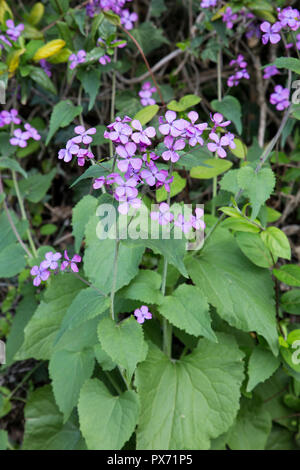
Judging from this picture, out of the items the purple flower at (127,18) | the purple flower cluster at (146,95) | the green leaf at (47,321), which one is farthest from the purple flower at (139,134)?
the purple flower at (127,18)

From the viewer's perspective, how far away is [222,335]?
5.27 feet

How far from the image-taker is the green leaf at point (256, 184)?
1.37 meters

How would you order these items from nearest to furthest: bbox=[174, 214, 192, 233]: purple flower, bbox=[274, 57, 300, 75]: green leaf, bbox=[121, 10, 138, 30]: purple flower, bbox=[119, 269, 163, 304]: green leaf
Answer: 1. bbox=[174, 214, 192, 233]: purple flower
2. bbox=[274, 57, 300, 75]: green leaf
3. bbox=[119, 269, 163, 304]: green leaf
4. bbox=[121, 10, 138, 30]: purple flower

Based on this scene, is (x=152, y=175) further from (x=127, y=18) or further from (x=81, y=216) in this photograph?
(x=127, y=18)

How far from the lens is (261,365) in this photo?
4.96 ft

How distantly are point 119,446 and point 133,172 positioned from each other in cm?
87

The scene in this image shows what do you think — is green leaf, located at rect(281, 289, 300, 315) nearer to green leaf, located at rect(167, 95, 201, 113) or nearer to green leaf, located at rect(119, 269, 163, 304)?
green leaf, located at rect(119, 269, 163, 304)

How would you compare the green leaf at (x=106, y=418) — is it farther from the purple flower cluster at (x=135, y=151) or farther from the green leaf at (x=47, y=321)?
the purple flower cluster at (x=135, y=151)

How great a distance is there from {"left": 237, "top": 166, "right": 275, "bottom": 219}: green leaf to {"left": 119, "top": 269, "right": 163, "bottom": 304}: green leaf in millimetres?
413

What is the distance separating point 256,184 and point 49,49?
1.12 meters

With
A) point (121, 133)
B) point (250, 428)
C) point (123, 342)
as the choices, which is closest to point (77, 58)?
point (121, 133)

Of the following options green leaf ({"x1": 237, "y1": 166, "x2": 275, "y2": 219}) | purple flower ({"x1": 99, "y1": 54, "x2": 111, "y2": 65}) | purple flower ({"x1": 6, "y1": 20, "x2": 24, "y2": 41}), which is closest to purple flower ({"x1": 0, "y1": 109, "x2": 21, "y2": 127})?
purple flower ({"x1": 6, "y1": 20, "x2": 24, "y2": 41})

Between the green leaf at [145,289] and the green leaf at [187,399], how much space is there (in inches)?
10.3

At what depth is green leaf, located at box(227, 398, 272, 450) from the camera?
1684 mm
